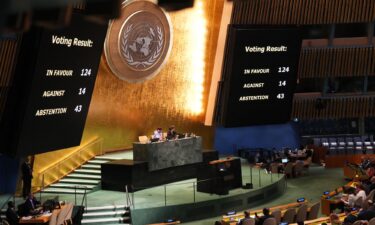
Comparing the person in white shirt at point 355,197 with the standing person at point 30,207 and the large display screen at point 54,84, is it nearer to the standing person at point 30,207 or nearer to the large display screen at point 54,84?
the large display screen at point 54,84

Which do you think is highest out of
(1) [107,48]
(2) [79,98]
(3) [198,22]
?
(3) [198,22]

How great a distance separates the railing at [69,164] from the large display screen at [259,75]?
4.56 meters

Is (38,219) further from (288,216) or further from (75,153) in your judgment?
(75,153)

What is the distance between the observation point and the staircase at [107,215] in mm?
14828

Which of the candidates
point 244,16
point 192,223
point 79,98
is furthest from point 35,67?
point 244,16

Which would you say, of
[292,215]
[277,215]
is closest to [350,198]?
[292,215]

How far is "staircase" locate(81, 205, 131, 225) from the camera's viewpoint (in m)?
14.8

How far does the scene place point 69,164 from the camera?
1853 cm

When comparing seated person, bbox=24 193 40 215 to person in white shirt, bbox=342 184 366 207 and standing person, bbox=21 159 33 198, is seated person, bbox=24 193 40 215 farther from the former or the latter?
person in white shirt, bbox=342 184 366 207

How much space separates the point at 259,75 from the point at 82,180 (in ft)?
19.3

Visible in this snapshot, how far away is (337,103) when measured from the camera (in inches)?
939

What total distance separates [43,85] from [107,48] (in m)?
6.81

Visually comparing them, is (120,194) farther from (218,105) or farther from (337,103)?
(337,103)

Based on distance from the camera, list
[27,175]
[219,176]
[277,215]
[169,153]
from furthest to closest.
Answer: [169,153], [219,176], [27,175], [277,215]
